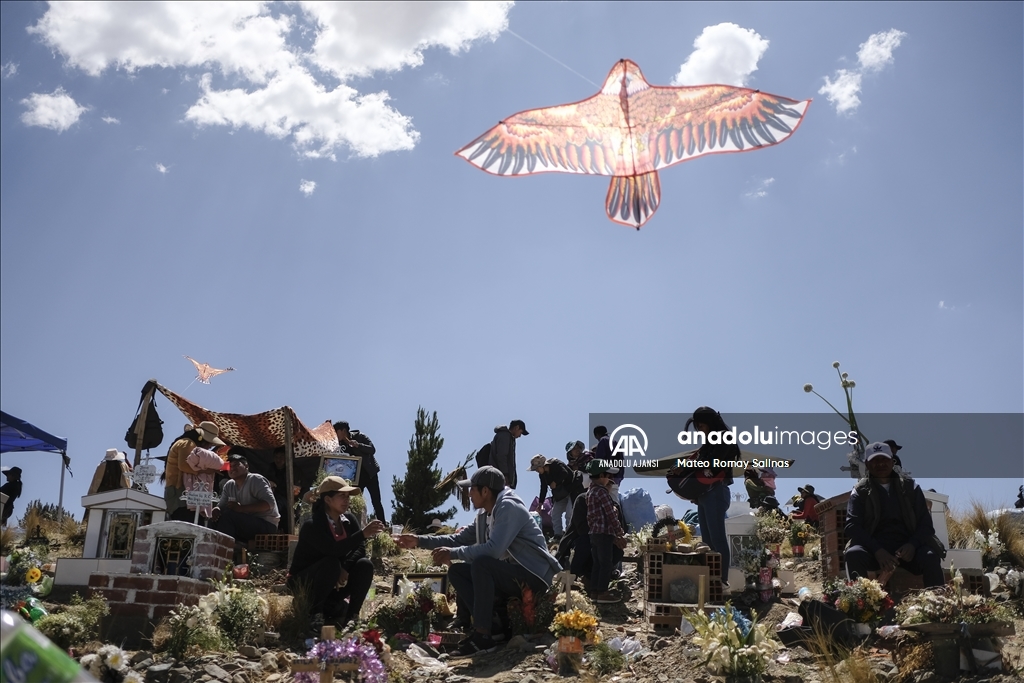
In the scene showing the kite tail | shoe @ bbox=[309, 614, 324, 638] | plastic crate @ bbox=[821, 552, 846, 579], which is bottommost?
shoe @ bbox=[309, 614, 324, 638]

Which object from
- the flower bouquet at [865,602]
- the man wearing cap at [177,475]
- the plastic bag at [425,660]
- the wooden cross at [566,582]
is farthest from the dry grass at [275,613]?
the flower bouquet at [865,602]

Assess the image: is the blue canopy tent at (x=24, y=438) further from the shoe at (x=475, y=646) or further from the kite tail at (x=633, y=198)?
the kite tail at (x=633, y=198)

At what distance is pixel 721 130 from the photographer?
4.36 metres

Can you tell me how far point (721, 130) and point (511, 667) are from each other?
3463mm

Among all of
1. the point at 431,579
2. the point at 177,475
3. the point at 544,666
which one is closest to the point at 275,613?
the point at 431,579

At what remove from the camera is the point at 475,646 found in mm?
5840

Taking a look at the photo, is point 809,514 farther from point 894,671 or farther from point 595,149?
point 595,149

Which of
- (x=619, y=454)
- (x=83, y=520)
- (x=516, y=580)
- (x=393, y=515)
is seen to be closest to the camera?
(x=516, y=580)

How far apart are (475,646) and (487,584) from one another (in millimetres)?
420

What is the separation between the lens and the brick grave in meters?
5.61

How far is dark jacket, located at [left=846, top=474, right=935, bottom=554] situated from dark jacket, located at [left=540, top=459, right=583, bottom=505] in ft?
12.9

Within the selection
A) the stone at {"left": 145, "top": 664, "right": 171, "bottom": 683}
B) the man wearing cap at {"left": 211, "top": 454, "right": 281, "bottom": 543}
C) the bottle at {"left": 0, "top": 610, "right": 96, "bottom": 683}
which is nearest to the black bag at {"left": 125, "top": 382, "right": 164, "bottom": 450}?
the man wearing cap at {"left": 211, "top": 454, "right": 281, "bottom": 543}

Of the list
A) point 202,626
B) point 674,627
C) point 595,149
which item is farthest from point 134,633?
point 595,149

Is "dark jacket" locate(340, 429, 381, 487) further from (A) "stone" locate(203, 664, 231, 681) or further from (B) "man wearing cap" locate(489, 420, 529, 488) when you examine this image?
(A) "stone" locate(203, 664, 231, 681)
